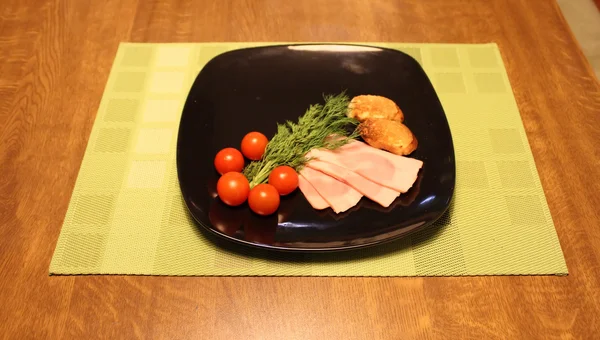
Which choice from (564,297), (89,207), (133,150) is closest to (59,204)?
(89,207)

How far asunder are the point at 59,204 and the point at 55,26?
878 mm

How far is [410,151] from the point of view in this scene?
130cm

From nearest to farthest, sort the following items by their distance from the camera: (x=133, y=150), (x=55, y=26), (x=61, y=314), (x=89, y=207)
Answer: (x=61, y=314), (x=89, y=207), (x=133, y=150), (x=55, y=26)

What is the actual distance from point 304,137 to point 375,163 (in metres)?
0.20

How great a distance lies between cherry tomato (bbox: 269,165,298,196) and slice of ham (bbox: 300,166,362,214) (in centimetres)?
5

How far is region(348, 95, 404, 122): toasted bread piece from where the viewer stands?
136cm

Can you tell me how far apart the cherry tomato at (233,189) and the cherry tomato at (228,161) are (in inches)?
2.0

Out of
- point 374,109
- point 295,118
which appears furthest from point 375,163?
point 295,118

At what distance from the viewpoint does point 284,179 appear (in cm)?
116

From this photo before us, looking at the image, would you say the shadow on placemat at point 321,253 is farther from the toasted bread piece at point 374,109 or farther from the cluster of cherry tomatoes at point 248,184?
the toasted bread piece at point 374,109

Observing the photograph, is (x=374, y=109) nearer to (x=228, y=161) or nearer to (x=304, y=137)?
(x=304, y=137)

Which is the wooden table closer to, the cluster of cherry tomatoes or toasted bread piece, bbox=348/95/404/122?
the cluster of cherry tomatoes

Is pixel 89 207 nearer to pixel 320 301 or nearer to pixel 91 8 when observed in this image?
pixel 320 301

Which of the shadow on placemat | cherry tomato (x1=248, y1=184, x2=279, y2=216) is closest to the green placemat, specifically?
the shadow on placemat
